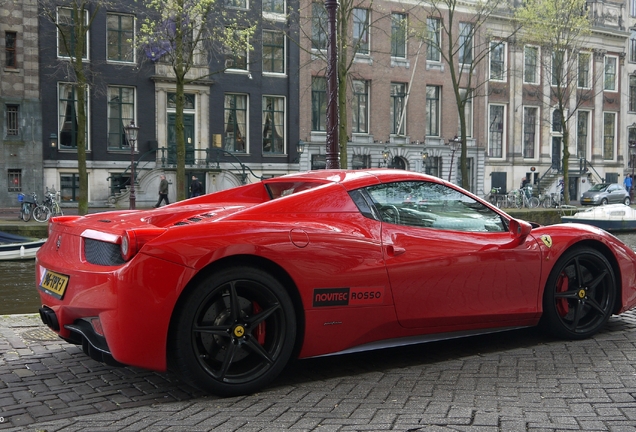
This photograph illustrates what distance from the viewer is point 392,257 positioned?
4.74 m

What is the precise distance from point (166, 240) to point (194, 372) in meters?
0.78

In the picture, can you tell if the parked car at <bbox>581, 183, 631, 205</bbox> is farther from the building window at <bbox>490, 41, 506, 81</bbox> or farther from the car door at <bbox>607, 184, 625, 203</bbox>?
the building window at <bbox>490, 41, 506, 81</bbox>

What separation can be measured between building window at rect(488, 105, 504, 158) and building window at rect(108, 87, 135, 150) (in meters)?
23.3

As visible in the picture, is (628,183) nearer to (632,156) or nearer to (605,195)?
(632,156)

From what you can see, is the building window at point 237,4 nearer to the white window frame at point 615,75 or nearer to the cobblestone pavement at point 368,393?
the white window frame at point 615,75

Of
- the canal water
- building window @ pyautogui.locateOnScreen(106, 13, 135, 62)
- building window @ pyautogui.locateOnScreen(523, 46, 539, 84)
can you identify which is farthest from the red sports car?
building window @ pyautogui.locateOnScreen(523, 46, 539, 84)

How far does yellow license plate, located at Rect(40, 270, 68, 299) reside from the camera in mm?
4410

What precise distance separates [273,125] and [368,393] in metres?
34.1

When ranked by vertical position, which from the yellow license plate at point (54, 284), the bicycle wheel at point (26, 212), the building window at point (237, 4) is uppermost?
the building window at point (237, 4)

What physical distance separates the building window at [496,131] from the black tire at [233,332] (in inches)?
1699

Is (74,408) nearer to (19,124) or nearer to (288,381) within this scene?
(288,381)

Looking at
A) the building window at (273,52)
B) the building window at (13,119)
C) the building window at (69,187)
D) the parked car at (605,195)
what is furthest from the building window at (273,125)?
the parked car at (605,195)

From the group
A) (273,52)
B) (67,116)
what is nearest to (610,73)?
(273,52)

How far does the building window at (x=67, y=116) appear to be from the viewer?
32.6 metres
